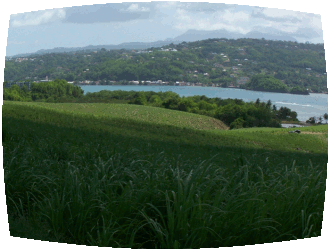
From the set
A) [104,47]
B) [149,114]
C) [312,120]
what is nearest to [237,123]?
[312,120]

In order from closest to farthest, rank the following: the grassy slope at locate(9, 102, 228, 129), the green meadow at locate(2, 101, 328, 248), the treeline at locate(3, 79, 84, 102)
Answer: the green meadow at locate(2, 101, 328, 248), the grassy slope at locate(9, 102, 228, 129), the treeline at locate(3, 79, 84, 102)

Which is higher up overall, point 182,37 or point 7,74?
point 182,37

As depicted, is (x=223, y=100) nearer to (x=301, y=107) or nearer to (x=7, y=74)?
(x=301, y=107)

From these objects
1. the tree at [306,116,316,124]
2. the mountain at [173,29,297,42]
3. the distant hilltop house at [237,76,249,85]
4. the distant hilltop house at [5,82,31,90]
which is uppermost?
the mountain at [173,29,297,42]

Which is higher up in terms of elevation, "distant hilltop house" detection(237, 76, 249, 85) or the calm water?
"distant hilltop house" detection(237, 76, 249, 85)

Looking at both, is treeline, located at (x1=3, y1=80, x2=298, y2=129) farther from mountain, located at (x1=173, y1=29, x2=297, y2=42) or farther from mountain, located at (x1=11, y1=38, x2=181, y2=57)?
mountain, located at (x1=173, y1=29, x2=297, y2=42)

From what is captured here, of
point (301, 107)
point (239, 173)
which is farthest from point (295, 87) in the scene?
point (239, 173)

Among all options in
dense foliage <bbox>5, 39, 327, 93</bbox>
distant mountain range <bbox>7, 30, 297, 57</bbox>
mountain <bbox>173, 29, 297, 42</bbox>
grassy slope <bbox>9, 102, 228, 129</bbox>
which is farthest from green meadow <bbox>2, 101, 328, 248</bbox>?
mountain <bbox>173, 29, 297, 42</bbox>
